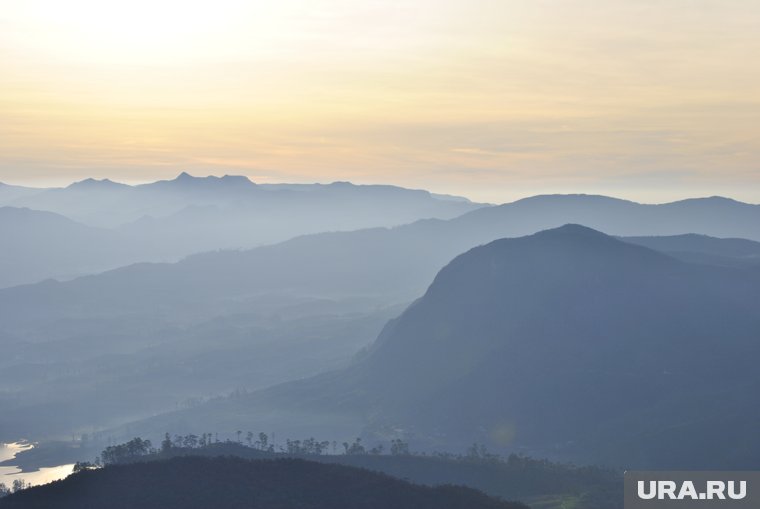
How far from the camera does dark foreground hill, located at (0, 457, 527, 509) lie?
535ft

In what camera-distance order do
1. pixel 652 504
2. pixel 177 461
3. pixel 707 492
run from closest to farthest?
pixel 652 504, pixel 177 461, pixel 707 492

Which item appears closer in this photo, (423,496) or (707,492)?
(423,496)

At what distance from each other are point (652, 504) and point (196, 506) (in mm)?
A: 67033

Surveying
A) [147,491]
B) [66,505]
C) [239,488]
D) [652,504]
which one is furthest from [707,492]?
[66,505]

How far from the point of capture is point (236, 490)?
16838cm

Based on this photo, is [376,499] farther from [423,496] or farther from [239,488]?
[239,488]

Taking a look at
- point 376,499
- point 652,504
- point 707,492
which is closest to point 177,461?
point 376,499

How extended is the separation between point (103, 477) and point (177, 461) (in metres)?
12.9

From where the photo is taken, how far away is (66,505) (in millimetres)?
159750

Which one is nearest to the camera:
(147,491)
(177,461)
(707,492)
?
(147,491)

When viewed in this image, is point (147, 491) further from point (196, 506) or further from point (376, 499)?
point (376, 499)

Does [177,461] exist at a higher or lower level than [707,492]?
higher

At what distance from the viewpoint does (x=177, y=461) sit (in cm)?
18200

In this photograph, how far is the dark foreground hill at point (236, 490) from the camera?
535 ft
